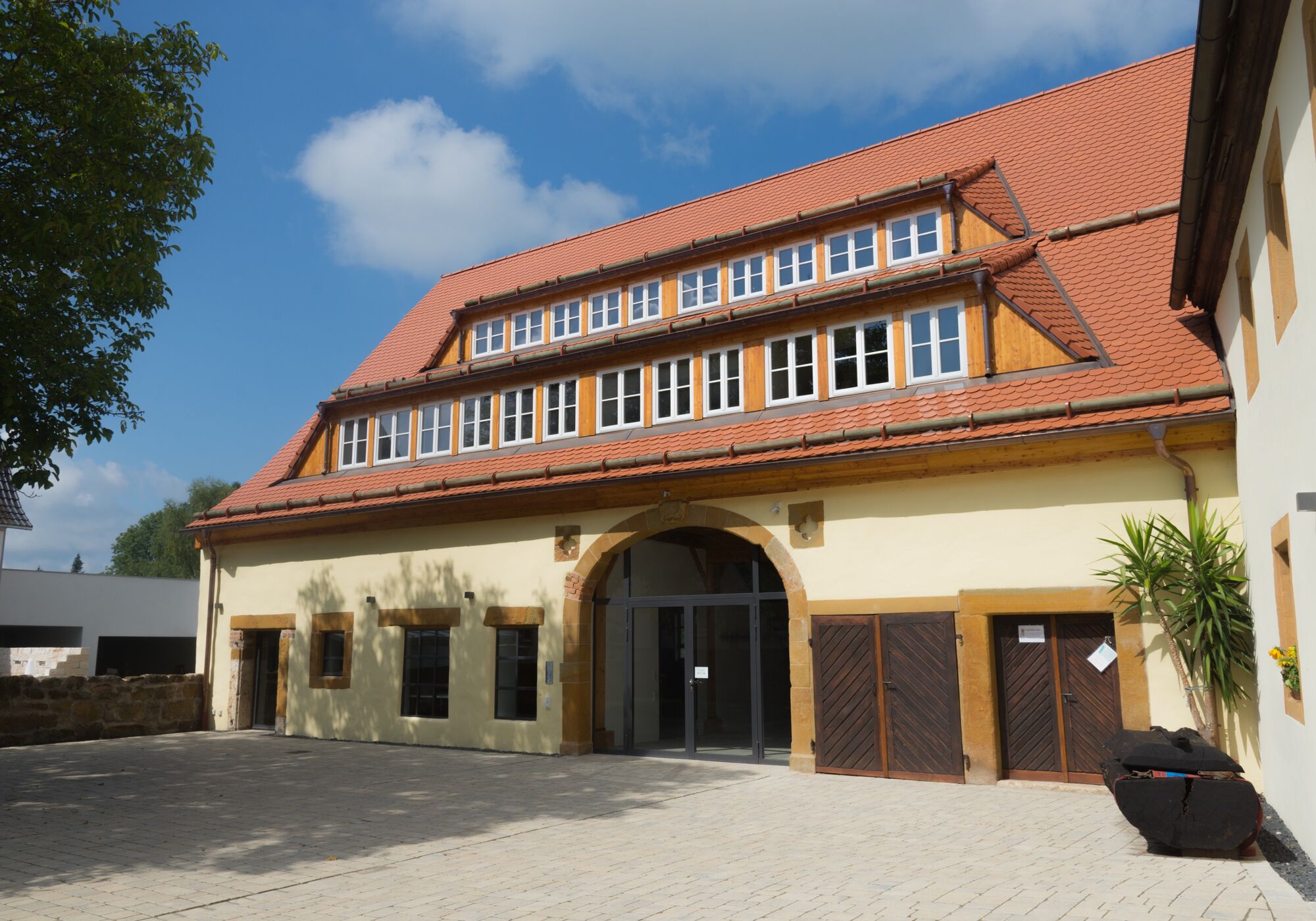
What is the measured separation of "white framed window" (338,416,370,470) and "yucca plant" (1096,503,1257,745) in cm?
1408

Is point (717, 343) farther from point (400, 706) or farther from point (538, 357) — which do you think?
point (400, 706)

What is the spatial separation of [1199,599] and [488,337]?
13842 mm

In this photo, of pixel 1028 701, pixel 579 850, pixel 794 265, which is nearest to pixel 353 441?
pixel 794 265

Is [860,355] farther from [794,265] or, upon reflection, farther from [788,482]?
[794,265]

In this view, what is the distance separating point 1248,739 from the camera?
10523 mm

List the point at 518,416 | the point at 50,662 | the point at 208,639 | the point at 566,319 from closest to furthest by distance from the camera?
the point at 518,416 < the point at 566,319 < the point at 208,639 < the point at 50,662

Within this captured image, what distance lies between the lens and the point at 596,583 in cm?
1614

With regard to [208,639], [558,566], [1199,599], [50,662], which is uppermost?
[558,566]

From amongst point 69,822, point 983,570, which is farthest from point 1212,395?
point 69,822

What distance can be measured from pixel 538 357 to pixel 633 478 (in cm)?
372

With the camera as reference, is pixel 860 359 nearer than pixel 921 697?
No

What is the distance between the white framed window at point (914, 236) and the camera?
15.8 m

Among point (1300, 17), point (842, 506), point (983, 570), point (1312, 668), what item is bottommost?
point (1312, 668)

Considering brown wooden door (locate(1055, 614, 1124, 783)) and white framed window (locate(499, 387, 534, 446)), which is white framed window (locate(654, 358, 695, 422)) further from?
brown wooden door (locate(1055, 614, 1124, 783))
